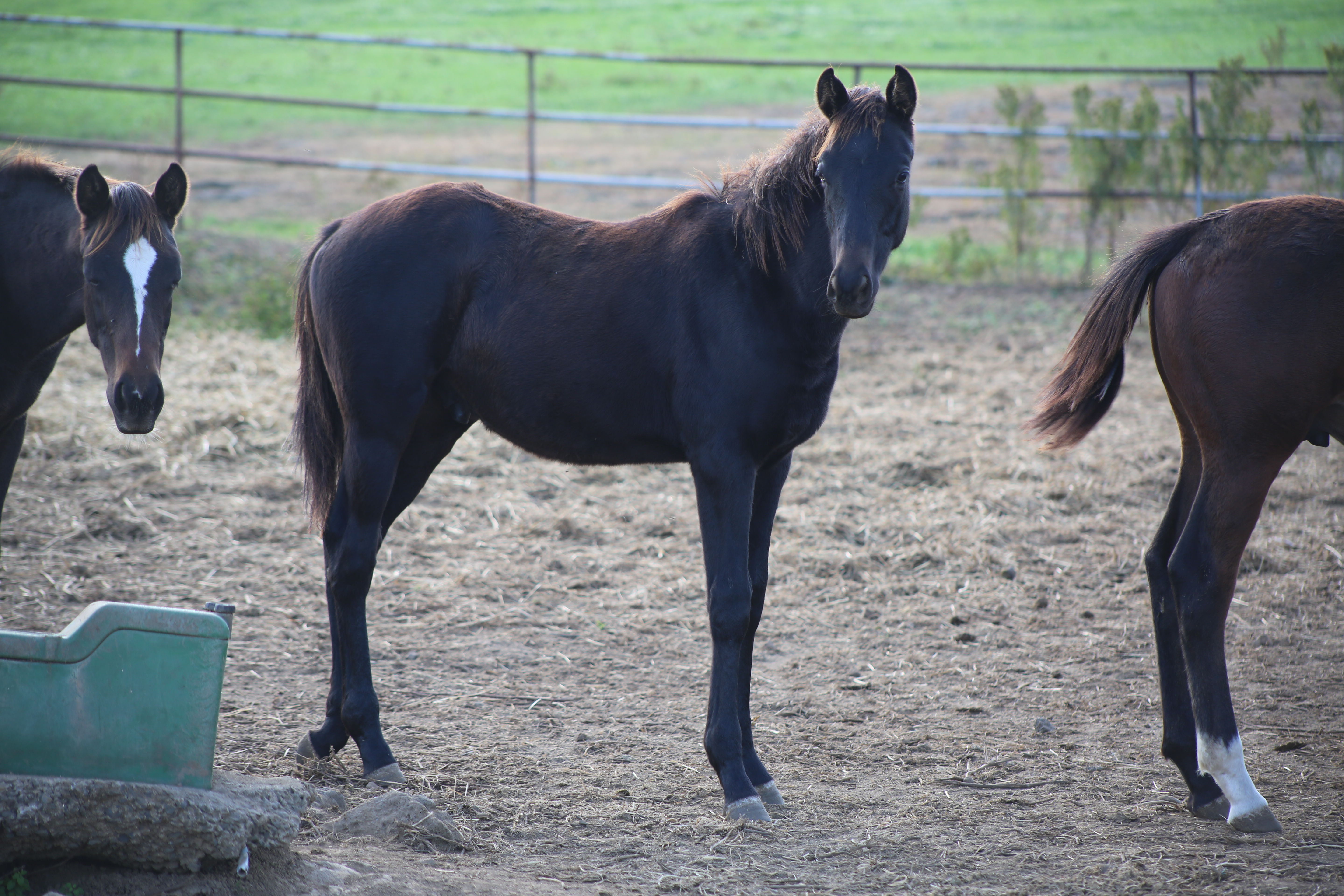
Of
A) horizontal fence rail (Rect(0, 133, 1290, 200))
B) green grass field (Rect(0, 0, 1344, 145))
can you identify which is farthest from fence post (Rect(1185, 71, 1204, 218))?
green grass field (Rect(0, 0, 1344, 145))

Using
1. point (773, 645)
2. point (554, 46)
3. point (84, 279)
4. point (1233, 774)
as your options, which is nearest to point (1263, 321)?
point (1233, 774)

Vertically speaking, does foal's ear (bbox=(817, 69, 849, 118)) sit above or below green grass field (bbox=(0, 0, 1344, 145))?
below

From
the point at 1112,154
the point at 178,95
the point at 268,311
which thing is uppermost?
the point at 178,95

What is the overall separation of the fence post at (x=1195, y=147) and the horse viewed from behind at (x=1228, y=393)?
799cm

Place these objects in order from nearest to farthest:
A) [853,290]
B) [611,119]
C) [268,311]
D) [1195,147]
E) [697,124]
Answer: [853,290], [268,311], [1195,147], [697,124], [611,119]

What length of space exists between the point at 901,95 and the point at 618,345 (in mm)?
1235

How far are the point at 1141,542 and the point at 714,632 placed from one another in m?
3.40

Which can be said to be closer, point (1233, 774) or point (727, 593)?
point (1233, 774)

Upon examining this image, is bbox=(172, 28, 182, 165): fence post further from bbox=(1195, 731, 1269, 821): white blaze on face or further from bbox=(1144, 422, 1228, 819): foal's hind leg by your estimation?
bbox=(1195, 731, 1269, 821): white blaze on face

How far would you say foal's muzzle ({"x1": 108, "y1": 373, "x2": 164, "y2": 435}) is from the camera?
3.38m

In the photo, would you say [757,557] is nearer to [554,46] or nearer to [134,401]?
[134,401]

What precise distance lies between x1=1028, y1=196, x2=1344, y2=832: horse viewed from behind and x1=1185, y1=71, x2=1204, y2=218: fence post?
26.2 ft

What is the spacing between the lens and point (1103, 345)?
377 centimetres

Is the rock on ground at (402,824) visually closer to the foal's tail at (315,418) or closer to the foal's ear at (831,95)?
the foal's tail at (315,418)
